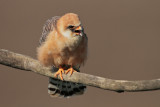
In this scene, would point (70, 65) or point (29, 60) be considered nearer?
point (29, 60)

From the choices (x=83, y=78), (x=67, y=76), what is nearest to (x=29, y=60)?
(x=67, y=76)

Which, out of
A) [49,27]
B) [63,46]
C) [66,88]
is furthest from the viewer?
[66,88]

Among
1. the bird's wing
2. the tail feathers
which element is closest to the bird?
the bird's wing

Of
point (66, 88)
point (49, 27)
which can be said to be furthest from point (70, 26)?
point (66, 88)

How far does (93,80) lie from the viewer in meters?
2.66

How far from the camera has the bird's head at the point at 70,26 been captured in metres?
2.70

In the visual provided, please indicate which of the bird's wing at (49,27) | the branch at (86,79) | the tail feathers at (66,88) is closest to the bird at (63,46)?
the bird's wing at (49,27)

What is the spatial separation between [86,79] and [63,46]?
490 mm

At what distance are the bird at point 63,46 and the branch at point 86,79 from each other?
0.10m

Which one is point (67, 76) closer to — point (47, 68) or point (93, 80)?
point (47, 68)

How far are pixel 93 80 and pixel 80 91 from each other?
1.00 metres

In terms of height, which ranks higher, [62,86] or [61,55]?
[61,55]

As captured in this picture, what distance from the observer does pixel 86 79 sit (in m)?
2.73

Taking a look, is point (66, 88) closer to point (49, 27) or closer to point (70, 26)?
point (49, 27)
